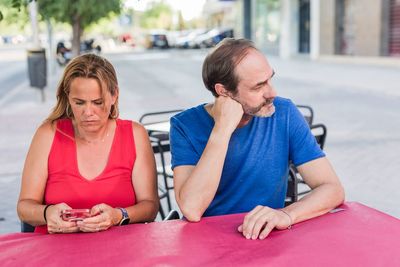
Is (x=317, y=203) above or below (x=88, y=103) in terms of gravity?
below

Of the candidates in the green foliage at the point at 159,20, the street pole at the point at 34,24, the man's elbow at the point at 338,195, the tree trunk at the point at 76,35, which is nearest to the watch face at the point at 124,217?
the man's elbow at the point at 338,195

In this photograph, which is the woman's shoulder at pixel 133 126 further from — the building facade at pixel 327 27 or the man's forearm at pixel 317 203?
the building facade at pixel 327 27

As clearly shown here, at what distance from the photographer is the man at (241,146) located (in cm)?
238

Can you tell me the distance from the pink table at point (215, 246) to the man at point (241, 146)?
0.20 metres

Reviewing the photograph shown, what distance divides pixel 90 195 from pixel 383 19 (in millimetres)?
24524

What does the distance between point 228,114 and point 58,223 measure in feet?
2.52

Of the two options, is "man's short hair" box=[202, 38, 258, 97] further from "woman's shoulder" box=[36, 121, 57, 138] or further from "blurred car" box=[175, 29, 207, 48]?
"blurred car" box=[175, 29, 207, 48]

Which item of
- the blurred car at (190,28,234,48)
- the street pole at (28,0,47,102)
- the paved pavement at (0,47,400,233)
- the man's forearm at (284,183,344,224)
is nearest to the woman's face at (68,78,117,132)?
the man's forearm at (284,183,344,224)

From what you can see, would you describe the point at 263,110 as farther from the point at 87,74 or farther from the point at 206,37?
the point at 206,37

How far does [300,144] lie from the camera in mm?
2561

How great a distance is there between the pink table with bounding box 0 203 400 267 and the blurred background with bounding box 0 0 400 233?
4.16 feet

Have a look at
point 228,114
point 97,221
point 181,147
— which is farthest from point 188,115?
point 97,221

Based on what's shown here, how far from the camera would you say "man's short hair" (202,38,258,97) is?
7.98 feet

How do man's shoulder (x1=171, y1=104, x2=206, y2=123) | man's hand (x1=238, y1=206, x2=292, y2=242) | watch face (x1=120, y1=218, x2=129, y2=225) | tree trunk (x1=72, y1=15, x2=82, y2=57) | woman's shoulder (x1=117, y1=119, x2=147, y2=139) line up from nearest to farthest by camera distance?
1. man's hand (x1=238, y1=206, x2=292, y2=242)
2. watch face (x1=120, y1=218, x2=129, y2=225)
3. man's shoulder (x1=171, y1=104, x2=206, y2=123)
4. woman's shoulder (x1=117, y1=119, x2=147, y2=139)
5. tree trunk (x1=72, y1=15, x2=82, y2=57)
